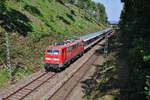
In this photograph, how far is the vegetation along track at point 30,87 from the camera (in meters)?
19.5

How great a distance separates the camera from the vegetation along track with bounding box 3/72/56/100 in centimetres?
1945

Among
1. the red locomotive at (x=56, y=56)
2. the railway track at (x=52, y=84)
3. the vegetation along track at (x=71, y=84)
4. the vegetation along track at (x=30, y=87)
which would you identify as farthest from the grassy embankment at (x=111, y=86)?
the vegetation along track at (x=30, y=87)

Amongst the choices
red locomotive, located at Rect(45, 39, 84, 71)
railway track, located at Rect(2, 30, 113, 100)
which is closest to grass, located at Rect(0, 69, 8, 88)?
railway track, located at Rect(2, 30, 113, 100)

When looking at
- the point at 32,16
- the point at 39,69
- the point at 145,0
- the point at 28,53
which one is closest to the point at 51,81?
the point at 39,69

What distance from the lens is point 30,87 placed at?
22047mm

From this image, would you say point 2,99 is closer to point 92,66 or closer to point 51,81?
point 51,81

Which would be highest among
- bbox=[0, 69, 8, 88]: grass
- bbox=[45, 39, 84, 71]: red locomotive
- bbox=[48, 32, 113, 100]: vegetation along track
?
bbox=[45, 39, 84, 71]: red locomotive

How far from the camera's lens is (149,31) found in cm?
1775

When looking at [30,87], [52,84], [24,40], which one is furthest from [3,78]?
[24,40]

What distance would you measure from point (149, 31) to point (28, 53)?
61.6ft

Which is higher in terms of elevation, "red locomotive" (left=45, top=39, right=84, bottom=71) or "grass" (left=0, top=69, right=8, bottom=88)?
"red locomotive" (left=45, top=39, right=84, bottom=71)

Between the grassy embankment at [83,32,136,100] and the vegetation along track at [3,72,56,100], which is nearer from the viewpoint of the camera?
the grassy embankment at [83,32,136,100]

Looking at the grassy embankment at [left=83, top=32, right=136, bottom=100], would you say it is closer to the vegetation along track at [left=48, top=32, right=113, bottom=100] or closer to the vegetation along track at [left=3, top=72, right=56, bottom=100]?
the vegetation along track at [left=48, top=32, right=113, bottom=100]

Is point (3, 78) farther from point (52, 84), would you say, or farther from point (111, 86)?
point (111, 86)
